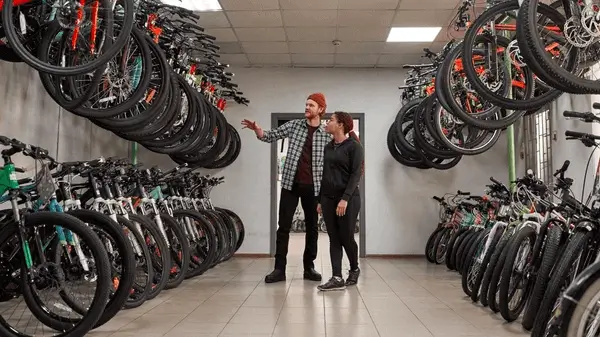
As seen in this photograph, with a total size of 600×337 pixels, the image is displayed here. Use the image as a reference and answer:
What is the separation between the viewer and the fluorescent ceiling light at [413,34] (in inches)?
241

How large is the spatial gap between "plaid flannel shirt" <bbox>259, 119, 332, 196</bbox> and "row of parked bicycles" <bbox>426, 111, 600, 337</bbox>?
1517 millimetres

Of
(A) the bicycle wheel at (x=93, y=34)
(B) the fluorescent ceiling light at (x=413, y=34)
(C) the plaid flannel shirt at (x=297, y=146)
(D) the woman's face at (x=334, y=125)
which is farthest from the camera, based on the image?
(B) the fluorescent ceiling light at (x=413, y=34)

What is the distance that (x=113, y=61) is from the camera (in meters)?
3.67

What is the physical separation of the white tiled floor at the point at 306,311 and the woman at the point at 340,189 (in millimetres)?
316

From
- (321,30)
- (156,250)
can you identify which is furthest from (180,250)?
(321,30)

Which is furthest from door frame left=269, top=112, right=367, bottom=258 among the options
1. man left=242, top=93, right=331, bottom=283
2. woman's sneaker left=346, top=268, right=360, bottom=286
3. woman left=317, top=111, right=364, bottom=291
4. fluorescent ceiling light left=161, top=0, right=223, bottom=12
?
woman left=317, top=111, right=364, bottom=291

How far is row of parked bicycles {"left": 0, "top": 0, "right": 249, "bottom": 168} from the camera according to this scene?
3.01 meters

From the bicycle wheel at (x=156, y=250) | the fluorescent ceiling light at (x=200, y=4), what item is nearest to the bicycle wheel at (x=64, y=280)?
the bicycle wheel at (x=156, y=250)

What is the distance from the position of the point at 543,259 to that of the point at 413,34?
3.98m

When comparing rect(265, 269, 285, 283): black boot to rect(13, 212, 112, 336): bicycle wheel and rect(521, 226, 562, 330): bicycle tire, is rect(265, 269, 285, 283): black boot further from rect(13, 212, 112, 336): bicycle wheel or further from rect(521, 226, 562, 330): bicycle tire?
rect(521, 226, 562, 330): bicycle tire

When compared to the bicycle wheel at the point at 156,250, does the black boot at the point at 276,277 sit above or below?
below

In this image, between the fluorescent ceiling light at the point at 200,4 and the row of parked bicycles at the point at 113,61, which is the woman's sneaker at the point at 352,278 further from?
the fluorescent ceiling light at the point at 200,4

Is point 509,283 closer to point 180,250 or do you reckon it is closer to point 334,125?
point 334,125

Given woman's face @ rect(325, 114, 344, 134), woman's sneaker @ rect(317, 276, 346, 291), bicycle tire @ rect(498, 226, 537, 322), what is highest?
woman's face @ rect(325, 114, 344, 134)
